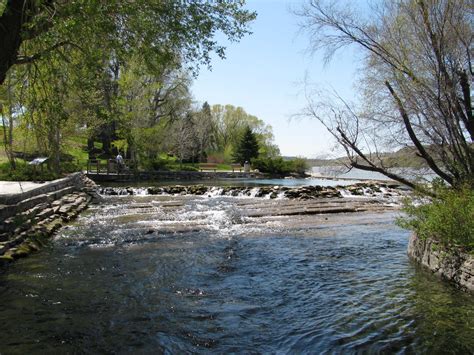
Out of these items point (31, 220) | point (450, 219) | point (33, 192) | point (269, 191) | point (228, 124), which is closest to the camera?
point (450, 219)

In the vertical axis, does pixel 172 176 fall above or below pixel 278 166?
below

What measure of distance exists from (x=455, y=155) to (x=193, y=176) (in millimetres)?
29710

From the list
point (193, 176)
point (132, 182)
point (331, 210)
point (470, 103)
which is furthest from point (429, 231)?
point (193, 176)

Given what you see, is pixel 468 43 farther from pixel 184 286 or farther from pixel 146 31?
pixel 184 286

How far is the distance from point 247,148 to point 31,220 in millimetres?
41903

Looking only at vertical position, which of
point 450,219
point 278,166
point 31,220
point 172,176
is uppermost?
point 278,166

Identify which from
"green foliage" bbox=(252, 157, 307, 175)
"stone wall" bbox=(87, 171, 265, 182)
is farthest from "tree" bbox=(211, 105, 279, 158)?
"stone wall" bbox=(87, 171, 265, 182)

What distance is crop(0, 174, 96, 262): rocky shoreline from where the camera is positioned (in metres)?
8.37

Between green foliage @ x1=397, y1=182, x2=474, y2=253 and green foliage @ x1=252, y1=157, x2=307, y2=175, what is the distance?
37197 millimetres

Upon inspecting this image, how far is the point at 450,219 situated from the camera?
20.5 ft

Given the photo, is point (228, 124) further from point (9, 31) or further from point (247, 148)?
point (9, 31)

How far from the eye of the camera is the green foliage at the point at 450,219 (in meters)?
6.11

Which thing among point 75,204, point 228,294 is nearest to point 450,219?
point 228,294

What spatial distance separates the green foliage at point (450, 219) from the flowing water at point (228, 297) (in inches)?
27.3
